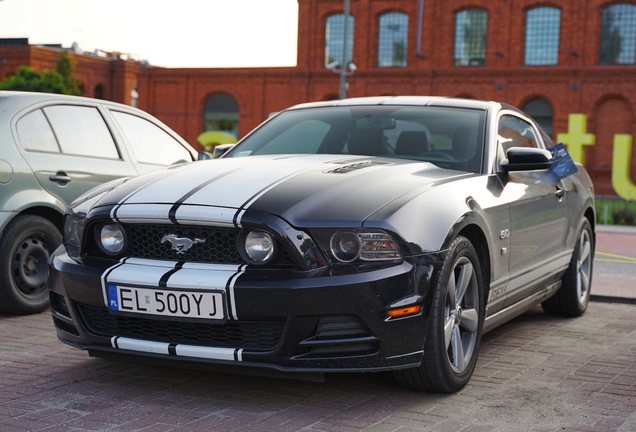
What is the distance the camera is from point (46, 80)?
60125 mm

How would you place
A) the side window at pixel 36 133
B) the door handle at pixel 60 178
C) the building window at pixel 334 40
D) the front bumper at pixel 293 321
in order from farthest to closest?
1. the building window at pixel 334 40
2. the door handle at pixel 60 178
3. the side window at pixel 36 133
4. the front bumper at pixel 293 321

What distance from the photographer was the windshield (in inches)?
209

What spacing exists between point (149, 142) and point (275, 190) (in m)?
3.86

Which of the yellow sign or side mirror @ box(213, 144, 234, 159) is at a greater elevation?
side mirror @ box(213, 144, 234, 159)

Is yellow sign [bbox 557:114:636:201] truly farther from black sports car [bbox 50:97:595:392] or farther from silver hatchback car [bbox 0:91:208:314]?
black sports car [bbox 50:97:595:392]

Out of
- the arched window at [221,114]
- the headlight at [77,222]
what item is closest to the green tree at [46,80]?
the arched window at [221,114]

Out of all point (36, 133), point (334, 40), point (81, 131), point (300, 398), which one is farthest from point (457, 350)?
point (334, 40)

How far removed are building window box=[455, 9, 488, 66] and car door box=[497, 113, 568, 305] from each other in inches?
1808

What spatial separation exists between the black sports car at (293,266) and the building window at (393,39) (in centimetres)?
4878

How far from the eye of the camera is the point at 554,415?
4.11 m

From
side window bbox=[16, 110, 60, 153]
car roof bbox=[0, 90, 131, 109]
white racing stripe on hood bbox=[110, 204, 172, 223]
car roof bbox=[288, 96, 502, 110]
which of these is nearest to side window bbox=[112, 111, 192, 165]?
car roof bbox=[0, 90, 131, 109]

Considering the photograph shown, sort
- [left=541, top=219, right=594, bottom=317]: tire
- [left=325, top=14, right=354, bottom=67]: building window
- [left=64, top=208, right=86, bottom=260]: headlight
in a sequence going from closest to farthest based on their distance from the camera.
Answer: [left=64, top=208, right=86, bottom=260]: headlight < [left=541, top=219, right=594, bottom=317]: tire < [left=325, top=14, right=354, bottom=67]: building window

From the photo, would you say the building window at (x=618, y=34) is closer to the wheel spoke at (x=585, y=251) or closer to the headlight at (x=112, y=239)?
the wheel spoke at (x=585, y=251)

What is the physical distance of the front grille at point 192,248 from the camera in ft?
13.0
